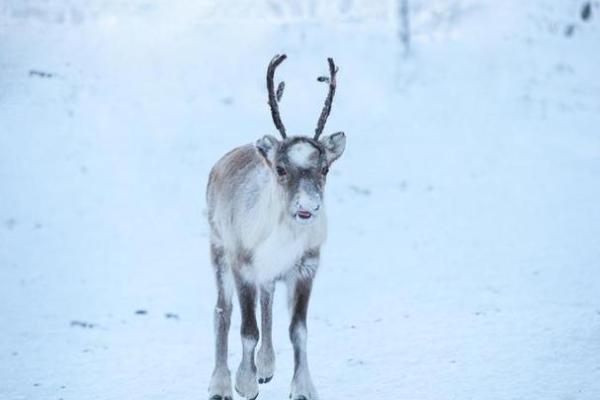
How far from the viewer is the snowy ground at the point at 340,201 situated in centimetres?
683

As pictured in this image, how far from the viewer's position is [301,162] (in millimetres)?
4934

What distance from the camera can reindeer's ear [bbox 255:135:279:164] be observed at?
205 inches

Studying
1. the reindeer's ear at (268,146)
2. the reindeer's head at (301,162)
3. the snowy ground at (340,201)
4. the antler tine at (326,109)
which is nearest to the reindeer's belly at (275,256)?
the reindeer's head at (301,162)

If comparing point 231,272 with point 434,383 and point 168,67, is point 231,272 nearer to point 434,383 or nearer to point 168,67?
point 434,383

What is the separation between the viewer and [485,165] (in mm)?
15617

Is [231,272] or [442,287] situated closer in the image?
[231,272]

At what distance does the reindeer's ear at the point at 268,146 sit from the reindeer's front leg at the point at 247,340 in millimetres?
771

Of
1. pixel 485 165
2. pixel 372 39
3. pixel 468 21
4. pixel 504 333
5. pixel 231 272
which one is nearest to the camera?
pixel 231 272

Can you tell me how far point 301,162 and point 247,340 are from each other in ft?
4.21

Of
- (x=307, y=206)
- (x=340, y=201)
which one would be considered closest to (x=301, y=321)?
(x=307, y=206)

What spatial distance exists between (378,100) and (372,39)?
274cm

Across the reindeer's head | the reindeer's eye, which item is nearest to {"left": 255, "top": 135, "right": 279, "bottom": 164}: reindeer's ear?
the reindeer's head

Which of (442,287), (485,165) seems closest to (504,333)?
(442,287)

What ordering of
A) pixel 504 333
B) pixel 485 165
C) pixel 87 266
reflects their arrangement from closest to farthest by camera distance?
pixel 504 333, pixel 87 266, pixel 485 165
